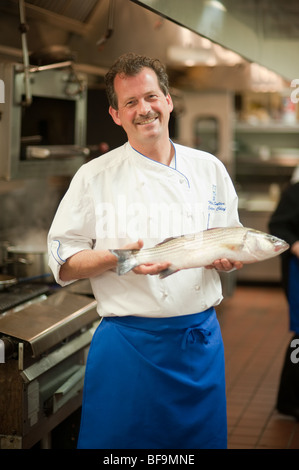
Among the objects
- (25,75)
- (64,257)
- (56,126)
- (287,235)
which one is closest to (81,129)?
(56,126)

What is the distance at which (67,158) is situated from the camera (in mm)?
3793

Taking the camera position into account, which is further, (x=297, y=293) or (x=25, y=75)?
(x=297, y=293)

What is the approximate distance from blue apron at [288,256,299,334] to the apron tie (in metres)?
1.79

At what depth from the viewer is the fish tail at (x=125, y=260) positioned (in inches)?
77.0

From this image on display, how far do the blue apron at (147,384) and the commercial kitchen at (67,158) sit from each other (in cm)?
40

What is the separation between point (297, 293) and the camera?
3.97 m

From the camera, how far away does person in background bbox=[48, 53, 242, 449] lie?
7.14 ft

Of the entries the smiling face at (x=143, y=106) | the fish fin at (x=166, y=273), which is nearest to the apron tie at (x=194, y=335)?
the fish fin at (x=166, y=273)

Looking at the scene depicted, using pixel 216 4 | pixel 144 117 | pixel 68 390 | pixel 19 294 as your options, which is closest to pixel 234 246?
pixel 144 117

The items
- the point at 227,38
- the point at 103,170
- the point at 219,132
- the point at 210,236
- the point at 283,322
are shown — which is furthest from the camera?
the point at 219,132

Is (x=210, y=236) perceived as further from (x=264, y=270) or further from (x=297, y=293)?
(x=264, y=270)

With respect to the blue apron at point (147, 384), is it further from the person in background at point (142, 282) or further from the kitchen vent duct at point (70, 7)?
the kitchen vent duct at point (70, 7)

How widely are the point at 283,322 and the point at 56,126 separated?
364cm

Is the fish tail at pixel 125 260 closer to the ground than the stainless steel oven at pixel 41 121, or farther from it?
closer to the ground
